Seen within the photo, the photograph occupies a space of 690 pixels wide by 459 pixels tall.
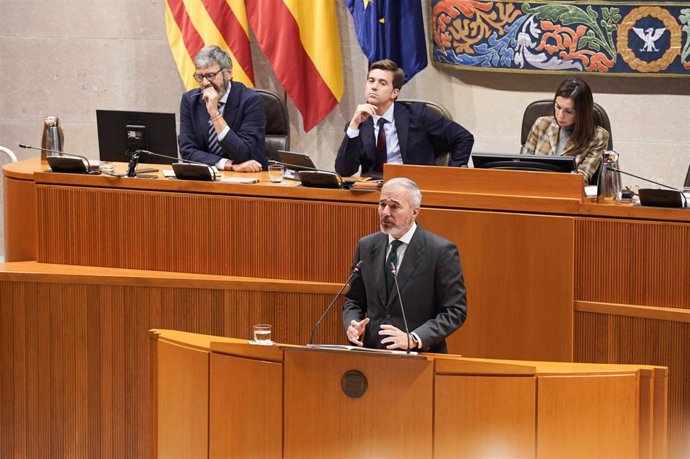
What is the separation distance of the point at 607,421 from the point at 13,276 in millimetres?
2722

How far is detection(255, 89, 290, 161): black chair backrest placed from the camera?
657 centimetres

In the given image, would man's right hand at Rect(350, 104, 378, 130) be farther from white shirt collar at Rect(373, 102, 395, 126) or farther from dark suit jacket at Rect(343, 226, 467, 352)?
dark suit jacket at Rect(343, 226, 467, 352)

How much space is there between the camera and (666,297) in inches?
175

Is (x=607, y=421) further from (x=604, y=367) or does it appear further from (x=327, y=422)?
(x=327, y=422)

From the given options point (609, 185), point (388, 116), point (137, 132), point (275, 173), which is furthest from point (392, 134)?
point (609, 185)

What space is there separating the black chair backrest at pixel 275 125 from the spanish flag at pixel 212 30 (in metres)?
1.07

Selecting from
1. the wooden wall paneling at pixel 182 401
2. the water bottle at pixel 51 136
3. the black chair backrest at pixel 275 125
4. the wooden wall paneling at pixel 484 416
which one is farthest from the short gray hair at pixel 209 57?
the wooden wall paneling at pixel 484 416

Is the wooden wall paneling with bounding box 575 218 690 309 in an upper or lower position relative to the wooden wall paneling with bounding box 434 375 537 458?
upper

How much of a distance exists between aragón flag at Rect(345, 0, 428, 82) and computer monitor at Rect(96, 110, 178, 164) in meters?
2.11

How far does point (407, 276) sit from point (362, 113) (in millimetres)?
1561

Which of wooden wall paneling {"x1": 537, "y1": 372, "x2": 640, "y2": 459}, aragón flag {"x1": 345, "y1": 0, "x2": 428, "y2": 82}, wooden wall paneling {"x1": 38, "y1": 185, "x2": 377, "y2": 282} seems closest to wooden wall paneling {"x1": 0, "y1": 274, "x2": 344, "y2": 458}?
wooden wall paneling {"x1": 38, "y1": 185, "x2": 377, "y2": 282}

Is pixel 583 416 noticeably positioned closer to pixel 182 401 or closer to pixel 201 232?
pixel 182 401

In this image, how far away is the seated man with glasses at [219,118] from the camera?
5.88 metres

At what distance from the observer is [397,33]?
7383 millimetres
